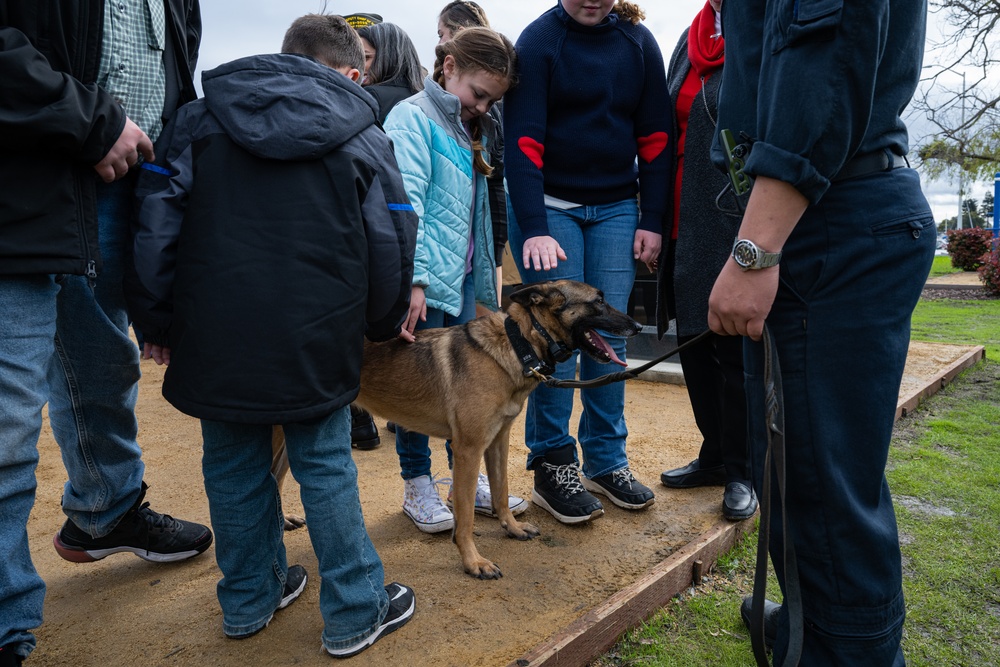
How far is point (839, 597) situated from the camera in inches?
68.6

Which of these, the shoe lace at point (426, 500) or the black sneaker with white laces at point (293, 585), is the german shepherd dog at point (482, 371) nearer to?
the shoe lace at point (426, 500)

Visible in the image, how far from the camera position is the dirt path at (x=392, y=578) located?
90.7 inches

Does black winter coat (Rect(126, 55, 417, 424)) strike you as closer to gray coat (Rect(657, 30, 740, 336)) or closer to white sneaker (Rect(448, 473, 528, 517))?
white sneaker (Rect(448, 473, 528, 517))

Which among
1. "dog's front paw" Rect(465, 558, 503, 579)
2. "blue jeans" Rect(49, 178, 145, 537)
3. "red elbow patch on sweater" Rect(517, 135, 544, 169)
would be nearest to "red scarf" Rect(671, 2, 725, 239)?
"red elbow patch on sweater" Rect(517, 135, 544, 169)

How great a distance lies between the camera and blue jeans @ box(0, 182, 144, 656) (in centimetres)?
171

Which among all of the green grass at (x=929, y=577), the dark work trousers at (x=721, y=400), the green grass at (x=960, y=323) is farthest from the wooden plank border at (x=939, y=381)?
the dark work trousers at (x=721, y=400)

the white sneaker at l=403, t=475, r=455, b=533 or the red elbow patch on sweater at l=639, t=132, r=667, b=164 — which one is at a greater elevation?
the red elbow patch on sweater at l=639, t=132, r=667, b=164

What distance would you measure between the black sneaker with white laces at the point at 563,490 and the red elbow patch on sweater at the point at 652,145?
165 cm

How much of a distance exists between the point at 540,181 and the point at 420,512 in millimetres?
1823

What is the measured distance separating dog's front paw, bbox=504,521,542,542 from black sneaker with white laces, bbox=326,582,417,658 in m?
0.75

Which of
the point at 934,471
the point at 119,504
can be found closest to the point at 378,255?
the point at 119,504

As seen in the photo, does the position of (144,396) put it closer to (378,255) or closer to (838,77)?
(378,255)

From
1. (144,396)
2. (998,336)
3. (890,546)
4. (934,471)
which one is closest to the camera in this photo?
(890,546)

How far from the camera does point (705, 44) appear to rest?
10.8 feet
